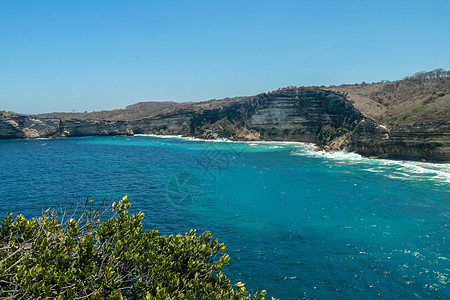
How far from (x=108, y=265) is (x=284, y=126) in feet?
364

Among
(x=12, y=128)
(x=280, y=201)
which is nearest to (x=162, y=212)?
(x=280, y=201)

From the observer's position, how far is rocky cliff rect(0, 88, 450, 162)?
63106 mm

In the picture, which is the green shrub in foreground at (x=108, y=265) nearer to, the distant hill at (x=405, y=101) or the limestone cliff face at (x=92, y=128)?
the distant hill at (x=405, y=101)

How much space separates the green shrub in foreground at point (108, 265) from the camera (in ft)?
30.7

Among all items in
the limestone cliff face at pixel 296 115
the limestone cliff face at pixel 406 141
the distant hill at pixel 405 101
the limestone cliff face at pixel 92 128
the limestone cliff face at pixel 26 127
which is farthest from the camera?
the limestone cliff face at pixel 92 128

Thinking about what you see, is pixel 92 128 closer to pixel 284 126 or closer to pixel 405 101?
pixel 284 126

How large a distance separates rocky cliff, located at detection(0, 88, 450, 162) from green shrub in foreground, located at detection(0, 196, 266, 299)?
66.0m

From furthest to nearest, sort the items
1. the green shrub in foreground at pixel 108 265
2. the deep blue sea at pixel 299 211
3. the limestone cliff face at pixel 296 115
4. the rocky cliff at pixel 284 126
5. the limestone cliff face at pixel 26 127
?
the limestone cliff face at pixel 26 127 < the limestone cliff face at pixel 296 115 < the rocky cliff at pixel 284 126 < the deep blue sea at pixel 299 211 < the green shrub in foreground at pixel 108 265

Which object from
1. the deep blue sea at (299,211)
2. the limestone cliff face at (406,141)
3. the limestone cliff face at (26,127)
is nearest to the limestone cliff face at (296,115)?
the limestone cliff face at (406,141)

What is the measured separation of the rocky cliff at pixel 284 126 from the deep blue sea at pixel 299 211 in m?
6.87

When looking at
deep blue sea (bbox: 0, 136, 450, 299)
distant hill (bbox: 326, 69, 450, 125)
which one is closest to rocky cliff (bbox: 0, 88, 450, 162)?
distant hill (bbox: 326, 69, 450, 125)

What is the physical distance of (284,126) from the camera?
116m

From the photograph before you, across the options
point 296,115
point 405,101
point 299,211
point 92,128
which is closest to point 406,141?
point 405,101

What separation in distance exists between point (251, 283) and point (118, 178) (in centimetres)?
3855
